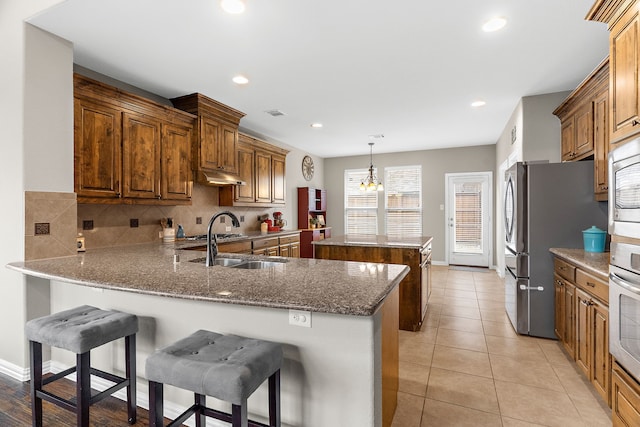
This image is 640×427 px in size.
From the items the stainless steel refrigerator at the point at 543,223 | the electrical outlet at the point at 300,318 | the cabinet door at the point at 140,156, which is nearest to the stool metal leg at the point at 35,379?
the electrical outlet at the point at 300,318

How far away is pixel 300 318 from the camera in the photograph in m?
1.52

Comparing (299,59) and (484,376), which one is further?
(299,59)

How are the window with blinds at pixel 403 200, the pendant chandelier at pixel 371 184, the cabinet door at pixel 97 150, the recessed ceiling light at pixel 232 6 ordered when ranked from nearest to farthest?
the recessed ceiling light at pixel 232 6
the cabinet door at pixel 97 150
the pendant chandelier at pixel 371 184
the window with blinds at pixel 403 200

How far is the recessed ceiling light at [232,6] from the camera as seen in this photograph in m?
2.11

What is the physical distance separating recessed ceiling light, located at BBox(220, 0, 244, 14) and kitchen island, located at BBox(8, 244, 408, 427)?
1.72 m

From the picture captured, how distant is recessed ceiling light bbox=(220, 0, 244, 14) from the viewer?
6.93 ft

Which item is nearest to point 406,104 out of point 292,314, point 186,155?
point 186,155

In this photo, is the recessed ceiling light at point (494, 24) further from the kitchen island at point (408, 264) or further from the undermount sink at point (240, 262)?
the undermount sink at point (240, 262)

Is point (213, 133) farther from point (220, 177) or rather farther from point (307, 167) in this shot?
point (307, 167)

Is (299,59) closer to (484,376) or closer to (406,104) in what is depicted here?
(406,104)

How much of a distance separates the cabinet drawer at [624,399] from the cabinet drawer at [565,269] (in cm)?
96

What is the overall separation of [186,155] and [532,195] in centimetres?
369

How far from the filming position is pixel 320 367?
1507 millimetres

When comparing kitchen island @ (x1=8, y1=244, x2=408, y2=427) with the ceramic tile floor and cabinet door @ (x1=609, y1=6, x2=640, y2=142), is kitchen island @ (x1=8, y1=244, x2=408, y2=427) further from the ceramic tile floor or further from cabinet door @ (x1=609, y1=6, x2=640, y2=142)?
cabinet door @ (x1=609, y1=6, x2=640, y2=142)
